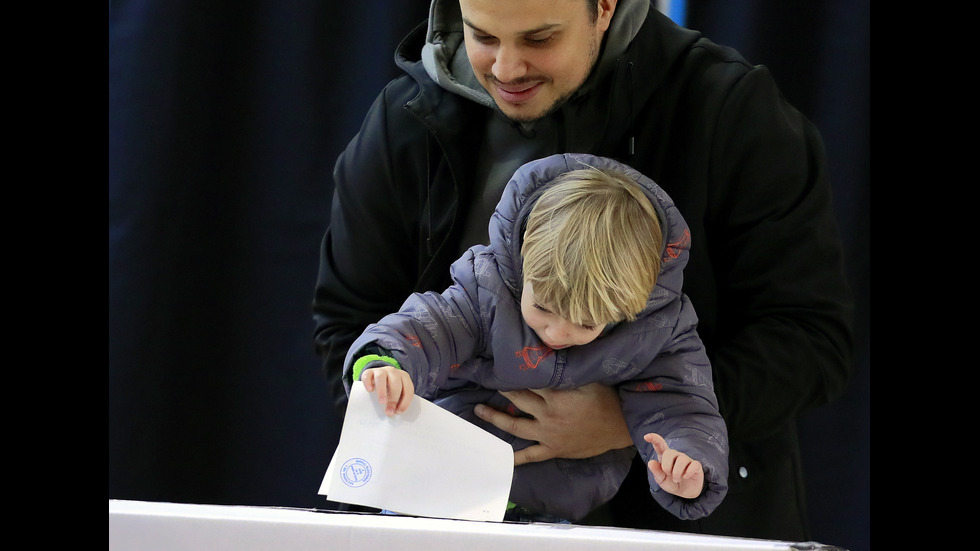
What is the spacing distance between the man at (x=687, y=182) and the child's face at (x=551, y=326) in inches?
5.5

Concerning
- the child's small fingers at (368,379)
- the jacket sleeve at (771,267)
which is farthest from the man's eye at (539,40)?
the child's small fingers at (368,379)

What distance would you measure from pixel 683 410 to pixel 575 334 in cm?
21

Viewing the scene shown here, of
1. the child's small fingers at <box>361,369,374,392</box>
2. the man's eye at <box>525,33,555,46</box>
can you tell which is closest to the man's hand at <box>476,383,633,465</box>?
the child's small fingers at <box>361,369,374,392</box>

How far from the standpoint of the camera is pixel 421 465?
1465 mm

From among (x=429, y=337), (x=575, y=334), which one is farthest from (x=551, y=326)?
(x=429, y=337)

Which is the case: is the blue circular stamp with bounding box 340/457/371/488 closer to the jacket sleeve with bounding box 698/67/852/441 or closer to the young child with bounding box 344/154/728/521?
the young child with bounding box 344/154/728/521

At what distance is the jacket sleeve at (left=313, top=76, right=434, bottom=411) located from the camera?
167cm

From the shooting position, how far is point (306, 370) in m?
1.77

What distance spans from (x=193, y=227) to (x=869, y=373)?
1.24 metres

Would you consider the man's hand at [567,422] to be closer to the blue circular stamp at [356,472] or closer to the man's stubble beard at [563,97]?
the blue circular stamp at [356,472]

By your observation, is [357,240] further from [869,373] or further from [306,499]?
[869,373]

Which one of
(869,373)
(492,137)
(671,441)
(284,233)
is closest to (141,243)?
(284,233)

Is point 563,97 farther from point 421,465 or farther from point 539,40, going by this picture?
point 421,465

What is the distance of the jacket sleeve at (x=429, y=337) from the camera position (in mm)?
1418
